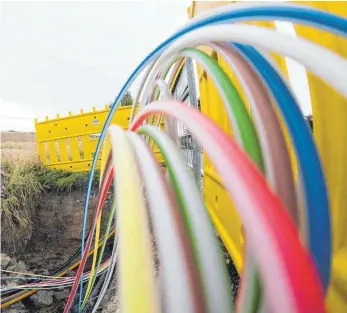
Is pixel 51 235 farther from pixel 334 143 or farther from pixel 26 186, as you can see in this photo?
pixel 334 143

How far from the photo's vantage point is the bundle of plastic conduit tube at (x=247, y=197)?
0.35 m

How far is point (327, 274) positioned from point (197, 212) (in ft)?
0.68

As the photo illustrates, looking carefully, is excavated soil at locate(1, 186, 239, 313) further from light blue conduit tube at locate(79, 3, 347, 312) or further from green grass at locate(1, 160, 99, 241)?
light blue conduit tube at locate(79, 3, 347, 312)

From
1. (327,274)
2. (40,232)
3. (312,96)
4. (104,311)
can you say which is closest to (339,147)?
(312,96)

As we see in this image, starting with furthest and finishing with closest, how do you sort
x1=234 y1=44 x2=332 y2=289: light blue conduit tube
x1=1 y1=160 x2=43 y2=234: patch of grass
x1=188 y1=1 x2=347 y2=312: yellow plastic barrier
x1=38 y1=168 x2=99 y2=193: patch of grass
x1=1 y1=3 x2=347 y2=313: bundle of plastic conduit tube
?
x1=38 y1=168 x2=99 y2=193: patch of grass → x1=1 y1=160 x2=43 y2=234: patch of grass → x1=188 y1=1 x2=347 y2=312: yellow plastic barrier → x1=234 y1=44 x2=332 y2=289: light blue conduit tube → x1=1 y1=3 x2=347 y2=313: bundle of plastic conduit tube

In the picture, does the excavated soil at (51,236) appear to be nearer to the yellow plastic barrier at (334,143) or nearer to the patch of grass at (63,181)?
the patch of grass at (63,181)

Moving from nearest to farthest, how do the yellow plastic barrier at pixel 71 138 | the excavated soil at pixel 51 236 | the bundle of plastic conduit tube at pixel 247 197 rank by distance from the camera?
the bundle of plastic conduit tube at pixel 247 197
the excavated soil at pixel 51 236
the yellow plastic barrier at pixel 71 138

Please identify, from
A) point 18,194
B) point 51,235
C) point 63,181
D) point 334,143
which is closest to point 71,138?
point 63,181

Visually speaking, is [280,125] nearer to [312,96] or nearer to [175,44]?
[312,96]

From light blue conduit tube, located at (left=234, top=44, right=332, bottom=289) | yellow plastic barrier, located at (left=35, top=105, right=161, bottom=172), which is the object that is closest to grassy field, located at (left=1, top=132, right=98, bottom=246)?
yellow plastic barrier, located at (left=35, top=105, right=161, bottom=172)

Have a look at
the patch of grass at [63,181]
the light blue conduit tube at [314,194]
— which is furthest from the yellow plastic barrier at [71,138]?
the light blue conduit tube at [314,194]

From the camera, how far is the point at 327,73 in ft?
1.30

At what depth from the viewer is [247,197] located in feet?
1.22

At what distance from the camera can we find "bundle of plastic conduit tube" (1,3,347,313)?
0.35m
